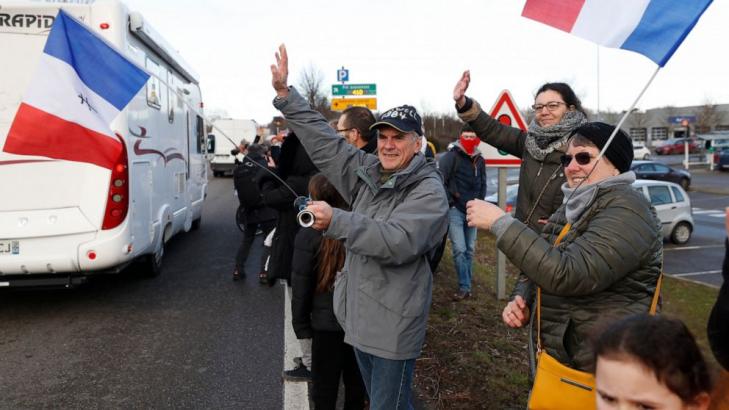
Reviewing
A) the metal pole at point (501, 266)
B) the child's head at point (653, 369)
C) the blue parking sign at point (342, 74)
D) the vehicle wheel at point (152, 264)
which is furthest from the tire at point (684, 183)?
the child's head at point (653, 369)

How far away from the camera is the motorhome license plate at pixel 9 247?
18.1 ft

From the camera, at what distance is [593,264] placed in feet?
6.50

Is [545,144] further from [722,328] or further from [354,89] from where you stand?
[354,89]

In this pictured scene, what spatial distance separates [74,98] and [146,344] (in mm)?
2728

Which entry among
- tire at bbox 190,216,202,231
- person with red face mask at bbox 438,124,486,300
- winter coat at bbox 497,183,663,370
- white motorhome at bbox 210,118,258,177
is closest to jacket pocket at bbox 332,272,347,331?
winter coat at bbox 497,183,663,370

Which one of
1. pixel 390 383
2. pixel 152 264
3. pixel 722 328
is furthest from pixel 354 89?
pixel 722 328

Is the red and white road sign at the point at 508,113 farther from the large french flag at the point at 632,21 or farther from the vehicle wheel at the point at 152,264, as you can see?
the vehicle wheel at the point at 152,264

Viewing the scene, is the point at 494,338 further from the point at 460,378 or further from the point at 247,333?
the point at 247,333

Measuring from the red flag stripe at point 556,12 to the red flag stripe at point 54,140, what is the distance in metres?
2.76

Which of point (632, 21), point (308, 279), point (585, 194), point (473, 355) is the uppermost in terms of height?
point (632, 21)

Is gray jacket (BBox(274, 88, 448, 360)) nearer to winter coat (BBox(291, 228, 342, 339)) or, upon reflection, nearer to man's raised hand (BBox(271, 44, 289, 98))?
winter coat (BBox(291, 228, 342, 339))

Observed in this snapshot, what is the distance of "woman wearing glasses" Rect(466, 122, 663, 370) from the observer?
200cm

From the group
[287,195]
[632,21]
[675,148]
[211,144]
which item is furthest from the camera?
[675,148]

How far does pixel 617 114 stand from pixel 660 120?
9.37 metres
